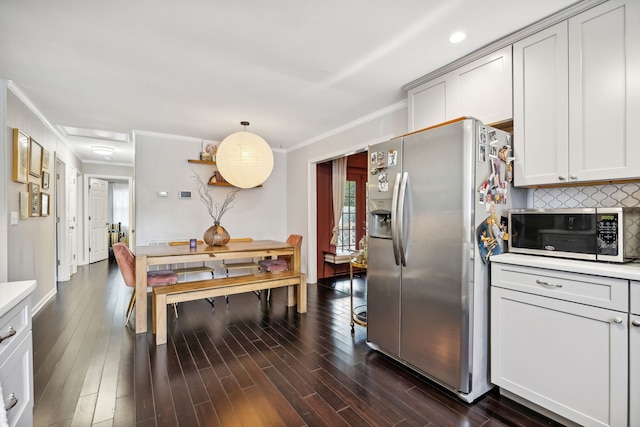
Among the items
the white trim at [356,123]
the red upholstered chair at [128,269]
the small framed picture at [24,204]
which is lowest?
the red upholstered chair at [128,269]

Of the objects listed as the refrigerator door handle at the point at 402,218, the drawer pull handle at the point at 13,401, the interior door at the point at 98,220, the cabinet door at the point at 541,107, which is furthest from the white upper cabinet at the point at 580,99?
the interior door at the point at 98,220

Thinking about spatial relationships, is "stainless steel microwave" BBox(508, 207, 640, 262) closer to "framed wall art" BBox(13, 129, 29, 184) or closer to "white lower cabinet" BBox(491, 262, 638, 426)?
"white lower cabinet" BBox(491, 262, 638, 426)

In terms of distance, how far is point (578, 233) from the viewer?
176 centimetres

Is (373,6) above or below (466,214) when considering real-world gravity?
above

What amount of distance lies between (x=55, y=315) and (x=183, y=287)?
5.91 ft

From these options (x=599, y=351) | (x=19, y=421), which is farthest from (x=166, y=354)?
(x=599, y=351)

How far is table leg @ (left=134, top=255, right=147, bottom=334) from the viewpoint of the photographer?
2975 mm

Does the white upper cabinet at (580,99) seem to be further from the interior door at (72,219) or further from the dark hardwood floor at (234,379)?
the interior door at (72,219)

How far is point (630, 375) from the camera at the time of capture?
1.42 m

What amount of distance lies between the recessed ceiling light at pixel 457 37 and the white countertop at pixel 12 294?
2.84 m

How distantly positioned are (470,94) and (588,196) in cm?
109

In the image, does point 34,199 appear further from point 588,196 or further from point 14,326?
point 588,196

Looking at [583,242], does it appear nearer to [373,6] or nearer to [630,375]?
[630,375]

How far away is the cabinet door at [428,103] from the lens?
8.43ft
